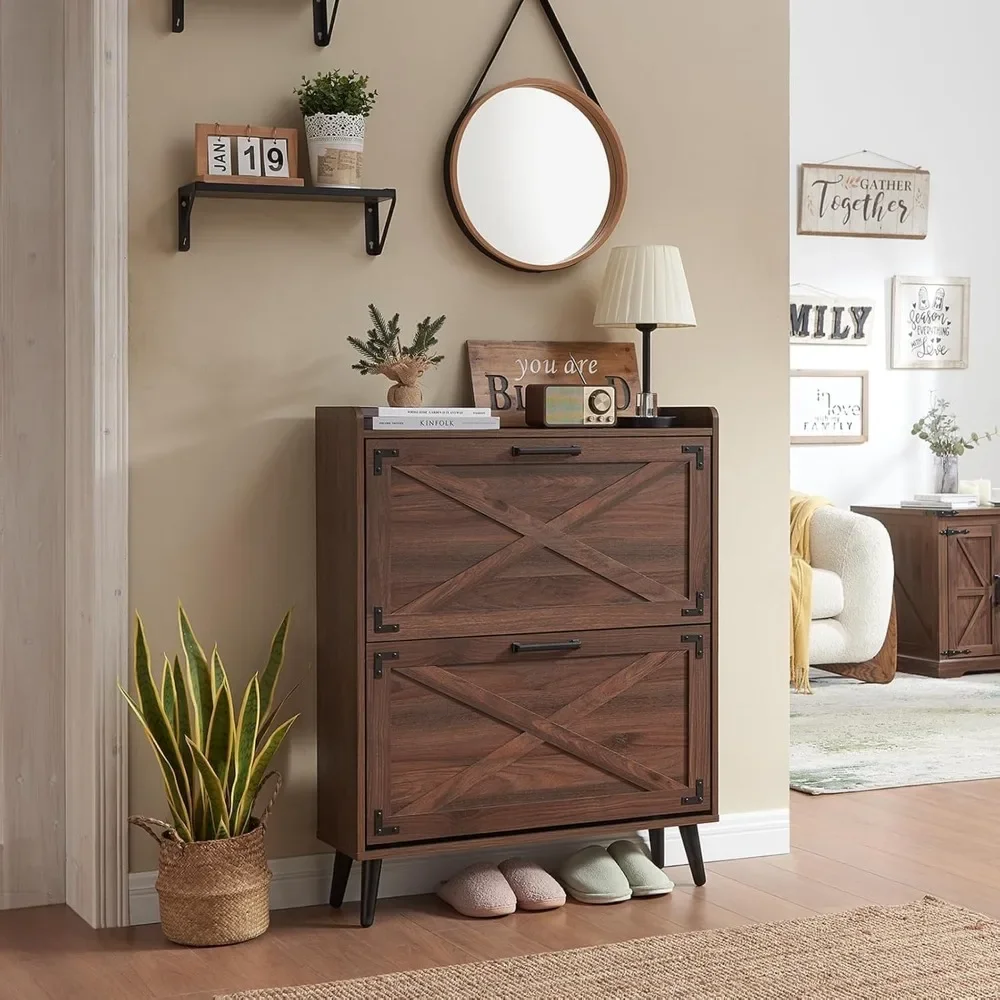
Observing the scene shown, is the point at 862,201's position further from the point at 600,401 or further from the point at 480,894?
the point at 480,894

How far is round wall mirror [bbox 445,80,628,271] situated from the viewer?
11.2ft

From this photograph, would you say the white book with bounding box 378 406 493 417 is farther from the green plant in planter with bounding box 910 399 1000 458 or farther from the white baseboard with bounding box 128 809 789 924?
the green plant in planter with bounding box 910 399 1000 458

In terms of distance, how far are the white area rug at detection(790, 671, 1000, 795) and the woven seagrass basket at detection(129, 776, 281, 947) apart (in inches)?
75.5

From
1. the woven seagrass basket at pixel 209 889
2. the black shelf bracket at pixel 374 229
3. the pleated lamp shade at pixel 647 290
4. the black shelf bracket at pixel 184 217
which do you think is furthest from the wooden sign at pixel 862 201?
the woven seagrass basket at pixel 209 889

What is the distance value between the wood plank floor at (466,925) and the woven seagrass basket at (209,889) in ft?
0.12

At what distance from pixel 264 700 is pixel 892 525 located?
4.21 metres

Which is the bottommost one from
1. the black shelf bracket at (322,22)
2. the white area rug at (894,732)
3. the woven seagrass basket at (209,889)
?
the white area rug at (894,732)

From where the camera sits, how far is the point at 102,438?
3109mm

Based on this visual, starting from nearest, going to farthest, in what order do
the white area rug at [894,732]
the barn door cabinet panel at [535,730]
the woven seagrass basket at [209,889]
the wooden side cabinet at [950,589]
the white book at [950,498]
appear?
the woven seagrass basket at [209,889]
the barn door cabinet panel at [535,730]
the white area rug at [894,732]
the wooden side cabinet at [950,589]
the white book at [950,498]

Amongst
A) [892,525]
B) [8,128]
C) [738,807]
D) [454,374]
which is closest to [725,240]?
[454,374]

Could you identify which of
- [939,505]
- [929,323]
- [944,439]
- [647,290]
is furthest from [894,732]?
[929,323]

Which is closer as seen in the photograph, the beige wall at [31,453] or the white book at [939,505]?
the beige wall at [31,453]

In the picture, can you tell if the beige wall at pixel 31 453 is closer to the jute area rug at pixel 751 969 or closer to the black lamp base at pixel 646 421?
the jute area rug at pixel 751 969

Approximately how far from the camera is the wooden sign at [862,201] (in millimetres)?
6953
